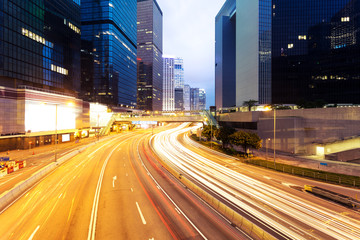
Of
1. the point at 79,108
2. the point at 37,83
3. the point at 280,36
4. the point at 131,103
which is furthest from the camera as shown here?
the point at 131,103

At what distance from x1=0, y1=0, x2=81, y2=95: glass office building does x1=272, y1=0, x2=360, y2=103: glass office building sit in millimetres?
93282

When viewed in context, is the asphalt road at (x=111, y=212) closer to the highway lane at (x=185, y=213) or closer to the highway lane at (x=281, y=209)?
the highway lane at (x=185, y=213)

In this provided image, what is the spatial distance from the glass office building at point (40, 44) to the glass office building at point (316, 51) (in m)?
93.3

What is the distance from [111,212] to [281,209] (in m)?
15.5

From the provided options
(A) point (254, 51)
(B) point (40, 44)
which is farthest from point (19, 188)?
(A) point (254, 51)

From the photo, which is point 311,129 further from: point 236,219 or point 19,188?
point 19,188

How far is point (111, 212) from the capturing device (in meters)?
14.4

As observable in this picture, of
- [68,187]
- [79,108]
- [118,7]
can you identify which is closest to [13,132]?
[79,108]

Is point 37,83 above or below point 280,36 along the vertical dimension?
below

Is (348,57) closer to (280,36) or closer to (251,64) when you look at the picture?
(280,36)

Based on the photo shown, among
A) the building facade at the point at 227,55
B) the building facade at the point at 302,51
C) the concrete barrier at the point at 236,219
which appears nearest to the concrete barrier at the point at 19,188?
the concrete barrier at the point at 236,219

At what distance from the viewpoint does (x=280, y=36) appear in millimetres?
78125

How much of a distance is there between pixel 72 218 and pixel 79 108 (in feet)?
186

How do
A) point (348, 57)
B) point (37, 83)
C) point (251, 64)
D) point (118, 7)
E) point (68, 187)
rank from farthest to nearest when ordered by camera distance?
point (118, 7)
point (251, 64)
point (348, 57)
point (37, 83)
point (68, 187)
